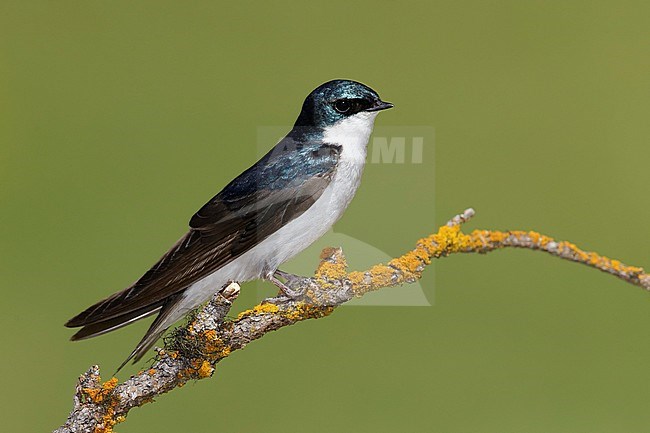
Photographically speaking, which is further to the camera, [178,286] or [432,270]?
[432,270]

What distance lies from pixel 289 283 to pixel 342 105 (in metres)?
0.33

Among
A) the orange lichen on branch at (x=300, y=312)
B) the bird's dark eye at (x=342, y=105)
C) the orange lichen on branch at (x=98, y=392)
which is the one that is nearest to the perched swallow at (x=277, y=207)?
the bird's dark eye at (x=342, y=105)

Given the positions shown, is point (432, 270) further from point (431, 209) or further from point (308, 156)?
point (308, 156)

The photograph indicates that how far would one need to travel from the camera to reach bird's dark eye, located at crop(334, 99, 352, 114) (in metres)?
1.57

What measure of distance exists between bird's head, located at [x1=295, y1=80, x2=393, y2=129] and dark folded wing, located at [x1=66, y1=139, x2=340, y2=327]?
0.18 feet

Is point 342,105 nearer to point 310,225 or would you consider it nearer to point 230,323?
point 310,225

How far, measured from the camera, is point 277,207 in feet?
5.27

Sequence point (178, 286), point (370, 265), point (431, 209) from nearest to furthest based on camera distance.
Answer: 1. point (178, 286)
2. point (370, 265)
3. point (431, 209)

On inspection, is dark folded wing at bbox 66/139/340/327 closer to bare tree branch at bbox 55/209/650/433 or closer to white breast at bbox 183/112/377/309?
white breast at bbox 183/112/377/309

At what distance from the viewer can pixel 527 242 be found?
1.48m

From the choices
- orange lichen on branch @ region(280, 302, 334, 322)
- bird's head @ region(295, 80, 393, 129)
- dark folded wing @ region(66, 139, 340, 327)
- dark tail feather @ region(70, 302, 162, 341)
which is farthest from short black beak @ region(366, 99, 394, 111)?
dark tail feather @ region(70, 302, 162, 341)

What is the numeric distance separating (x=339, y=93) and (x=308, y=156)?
13 centimetres

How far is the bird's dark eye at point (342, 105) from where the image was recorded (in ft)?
5.16

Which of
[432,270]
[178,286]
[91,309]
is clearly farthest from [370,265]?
[91,309]
